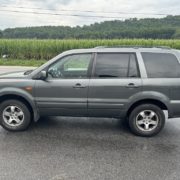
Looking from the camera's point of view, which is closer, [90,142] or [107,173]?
[107,173]

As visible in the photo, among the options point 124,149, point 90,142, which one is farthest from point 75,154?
point 124,149

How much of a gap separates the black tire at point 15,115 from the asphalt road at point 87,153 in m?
0.14

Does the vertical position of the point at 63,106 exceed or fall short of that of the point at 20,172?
it exceeds it

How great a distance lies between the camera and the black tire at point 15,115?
Result: 4.75m

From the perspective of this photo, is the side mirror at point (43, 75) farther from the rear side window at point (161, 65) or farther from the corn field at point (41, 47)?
the corn field at point (41, 47)

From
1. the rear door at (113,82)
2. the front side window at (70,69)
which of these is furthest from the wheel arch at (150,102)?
the front side window at (70,69)

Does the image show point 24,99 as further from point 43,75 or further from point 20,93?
point 43,75

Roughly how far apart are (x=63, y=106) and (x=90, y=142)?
2.89 feet

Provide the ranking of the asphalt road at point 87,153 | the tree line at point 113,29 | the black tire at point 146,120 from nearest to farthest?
1. the asphalt road at point 87,153
2. the black tire at point 146,120
3. the tree line at point 113,29

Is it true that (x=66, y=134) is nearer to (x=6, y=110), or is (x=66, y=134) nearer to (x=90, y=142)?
(x=90, y=142)

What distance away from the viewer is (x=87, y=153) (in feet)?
12.7

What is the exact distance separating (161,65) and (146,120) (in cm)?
109

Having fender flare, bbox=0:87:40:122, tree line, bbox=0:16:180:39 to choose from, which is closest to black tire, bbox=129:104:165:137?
fender flare, bbox=0:87:40:122

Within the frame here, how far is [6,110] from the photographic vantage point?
4824mm
